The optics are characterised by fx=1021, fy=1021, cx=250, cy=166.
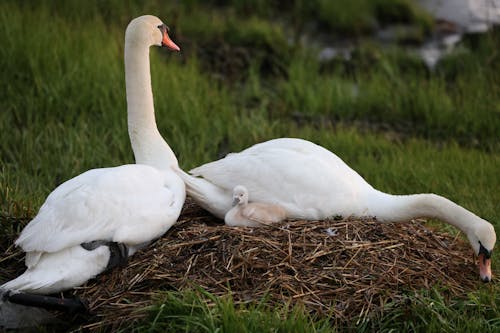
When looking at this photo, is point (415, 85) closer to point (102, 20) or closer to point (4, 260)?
point (102, 20)

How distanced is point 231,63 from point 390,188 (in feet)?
13.8

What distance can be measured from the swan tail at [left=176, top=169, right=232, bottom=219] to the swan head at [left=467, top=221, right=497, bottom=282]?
1675mm

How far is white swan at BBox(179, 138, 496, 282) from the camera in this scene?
6.86 metres

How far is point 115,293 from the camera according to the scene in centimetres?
610

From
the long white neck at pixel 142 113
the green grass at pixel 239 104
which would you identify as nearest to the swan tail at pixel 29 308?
the green grass at pixel 239 104

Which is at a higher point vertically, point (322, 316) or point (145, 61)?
point (145, 61)

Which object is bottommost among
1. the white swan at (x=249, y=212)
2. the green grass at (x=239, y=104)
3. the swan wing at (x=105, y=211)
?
the green grass at (x=239, y=104)

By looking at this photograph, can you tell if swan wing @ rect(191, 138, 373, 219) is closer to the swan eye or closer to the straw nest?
the straw nest

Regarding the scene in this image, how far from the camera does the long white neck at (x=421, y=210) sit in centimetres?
678

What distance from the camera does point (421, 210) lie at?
270 inches

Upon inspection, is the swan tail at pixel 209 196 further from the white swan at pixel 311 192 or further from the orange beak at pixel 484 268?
the orange beak at pixel 484 268

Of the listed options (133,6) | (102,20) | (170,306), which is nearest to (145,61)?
(170,306)

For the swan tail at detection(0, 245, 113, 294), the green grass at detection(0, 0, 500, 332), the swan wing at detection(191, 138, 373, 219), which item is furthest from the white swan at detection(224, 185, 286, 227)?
the green grass at detection(0, 0, 500, 332)

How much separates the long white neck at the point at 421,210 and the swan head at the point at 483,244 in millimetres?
59
